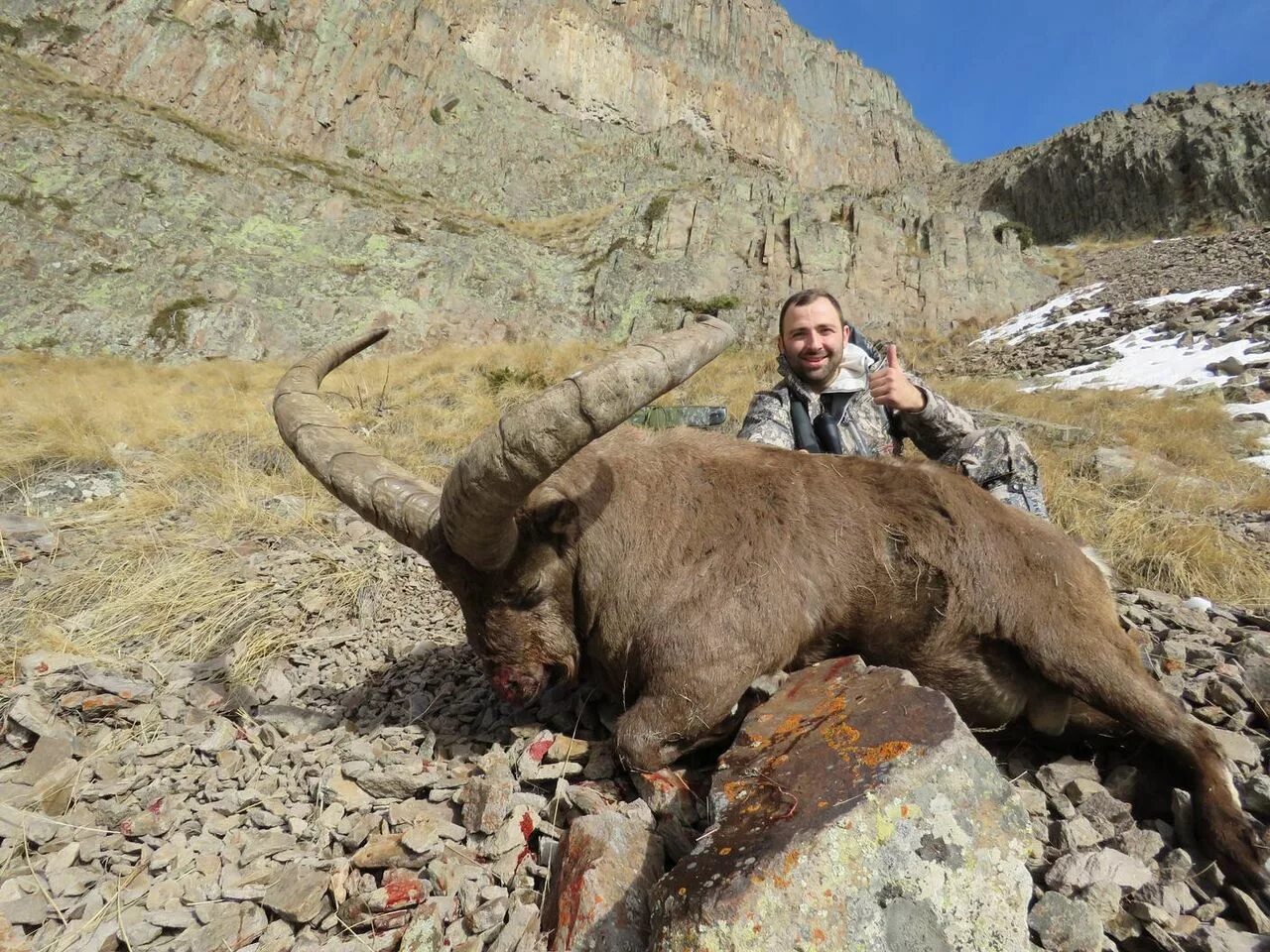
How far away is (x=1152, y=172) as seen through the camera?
38844mm

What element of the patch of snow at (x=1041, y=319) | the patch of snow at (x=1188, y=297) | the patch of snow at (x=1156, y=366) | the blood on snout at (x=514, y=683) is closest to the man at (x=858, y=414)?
the blood on snout at (x=514, y=683)

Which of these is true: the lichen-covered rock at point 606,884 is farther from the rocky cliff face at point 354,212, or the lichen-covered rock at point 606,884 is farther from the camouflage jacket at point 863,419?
the rocky cliff face at point 354,212

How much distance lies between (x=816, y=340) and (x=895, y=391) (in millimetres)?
769

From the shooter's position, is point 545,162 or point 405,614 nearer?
point 405,614

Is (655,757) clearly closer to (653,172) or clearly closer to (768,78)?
(653,172)

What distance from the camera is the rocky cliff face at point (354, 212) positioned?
73.0 feet

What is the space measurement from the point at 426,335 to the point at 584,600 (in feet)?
74.6

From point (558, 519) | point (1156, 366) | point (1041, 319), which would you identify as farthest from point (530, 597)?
point (1041, 319)

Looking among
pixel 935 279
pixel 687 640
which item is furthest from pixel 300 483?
pixel 935 279

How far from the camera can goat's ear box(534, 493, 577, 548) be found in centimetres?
304

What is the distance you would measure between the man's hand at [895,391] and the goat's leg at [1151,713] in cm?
204

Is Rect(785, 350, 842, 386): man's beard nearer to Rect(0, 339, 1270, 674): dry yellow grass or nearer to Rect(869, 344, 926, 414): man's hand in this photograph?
Rect(869, 344, 926, 414): man's hand

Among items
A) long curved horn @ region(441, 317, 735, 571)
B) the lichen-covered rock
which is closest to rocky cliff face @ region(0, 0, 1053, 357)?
long curved horn @ region(441, 317, 735, 571)

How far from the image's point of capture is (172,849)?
2.63 meters
